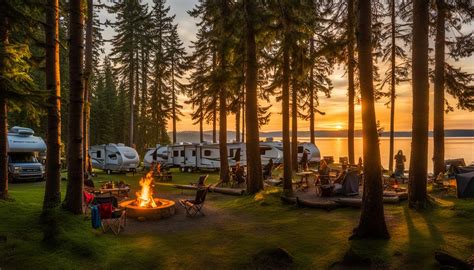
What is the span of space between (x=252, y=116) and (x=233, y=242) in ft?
23.9

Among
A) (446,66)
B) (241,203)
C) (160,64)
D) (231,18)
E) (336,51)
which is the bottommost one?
(241,203)

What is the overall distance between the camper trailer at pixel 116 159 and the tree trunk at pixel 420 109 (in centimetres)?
2174

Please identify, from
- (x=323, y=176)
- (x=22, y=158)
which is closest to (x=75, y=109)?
(x=323, y=176)

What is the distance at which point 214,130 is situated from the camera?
3638 centimetres

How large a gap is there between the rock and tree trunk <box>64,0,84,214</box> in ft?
18.0

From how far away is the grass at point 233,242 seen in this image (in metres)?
7.15

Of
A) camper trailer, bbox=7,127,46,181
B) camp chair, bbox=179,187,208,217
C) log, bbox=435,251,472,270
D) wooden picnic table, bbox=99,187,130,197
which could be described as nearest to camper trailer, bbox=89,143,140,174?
camper trailer, bbox=7,127,46,181

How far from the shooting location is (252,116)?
1505 cm

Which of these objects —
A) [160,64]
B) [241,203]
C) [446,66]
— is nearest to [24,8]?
[241,203]

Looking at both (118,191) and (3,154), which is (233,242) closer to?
(3,154)

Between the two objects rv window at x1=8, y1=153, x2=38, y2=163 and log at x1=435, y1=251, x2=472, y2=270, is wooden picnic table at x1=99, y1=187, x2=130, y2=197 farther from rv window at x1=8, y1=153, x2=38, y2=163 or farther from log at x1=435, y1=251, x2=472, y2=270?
log at x1=435, y1=251, x2=472, y2=270

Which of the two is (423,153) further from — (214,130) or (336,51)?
(214,130)

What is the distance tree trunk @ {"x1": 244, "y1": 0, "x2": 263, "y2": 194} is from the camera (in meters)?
14.8

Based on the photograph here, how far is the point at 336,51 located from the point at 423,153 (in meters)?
4.40
